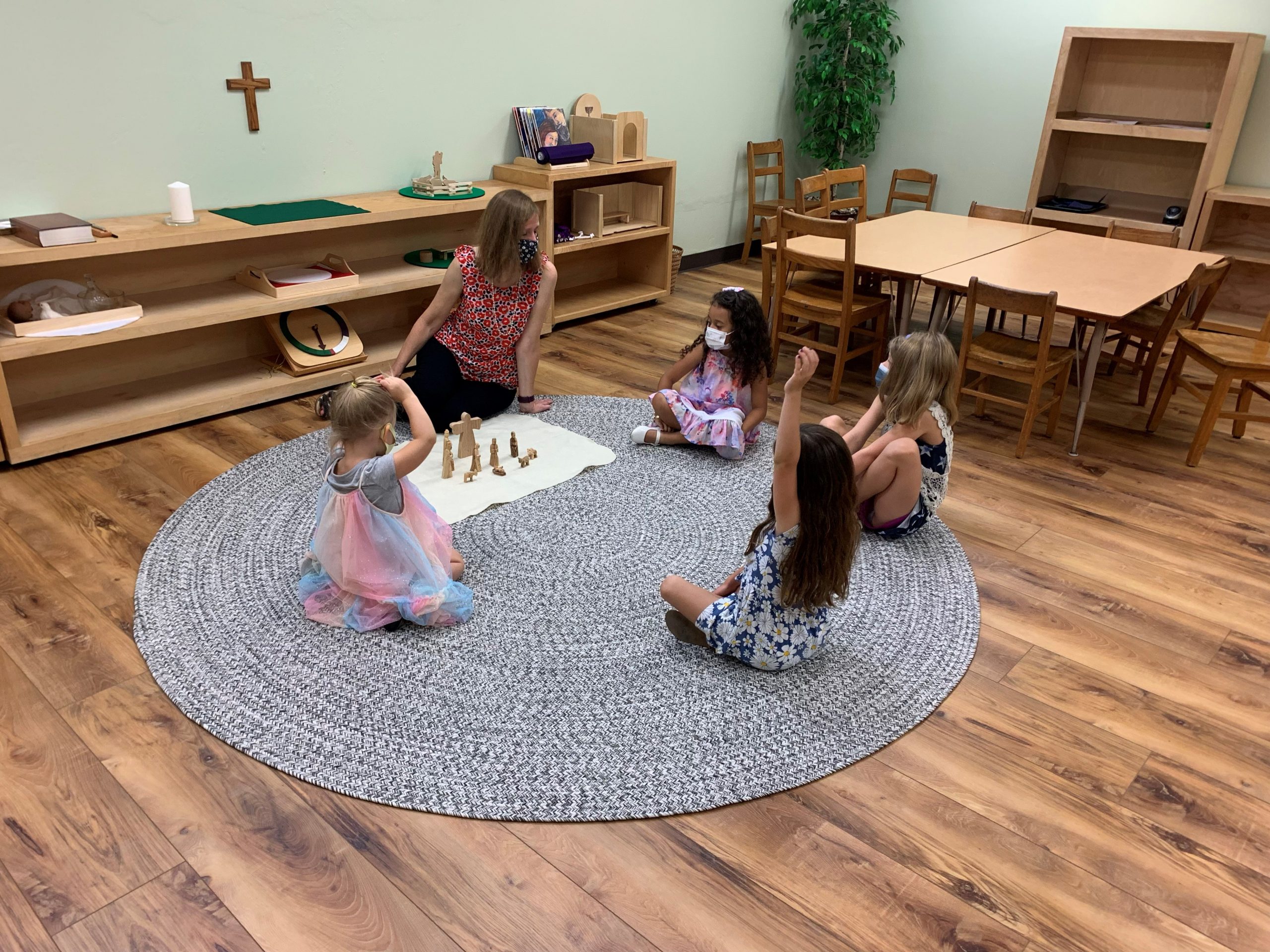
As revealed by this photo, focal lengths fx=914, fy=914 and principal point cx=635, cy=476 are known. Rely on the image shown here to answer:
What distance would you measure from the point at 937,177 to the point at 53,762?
6060mm

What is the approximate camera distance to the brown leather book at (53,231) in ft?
9.59

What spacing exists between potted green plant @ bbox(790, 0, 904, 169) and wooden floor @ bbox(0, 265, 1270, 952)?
14.7 ft

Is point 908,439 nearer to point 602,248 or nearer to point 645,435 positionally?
point 645,435

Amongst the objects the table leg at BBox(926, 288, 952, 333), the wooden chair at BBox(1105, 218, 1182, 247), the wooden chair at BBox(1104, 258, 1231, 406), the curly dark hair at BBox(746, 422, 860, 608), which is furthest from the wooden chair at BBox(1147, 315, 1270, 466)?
the curly dark hair at BBox(746, 422, 860, 608)

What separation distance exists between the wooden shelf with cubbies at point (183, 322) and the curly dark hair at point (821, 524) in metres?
2.39

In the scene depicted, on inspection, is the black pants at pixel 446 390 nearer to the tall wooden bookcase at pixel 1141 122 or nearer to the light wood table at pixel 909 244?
the light wood table at pixel 909 244

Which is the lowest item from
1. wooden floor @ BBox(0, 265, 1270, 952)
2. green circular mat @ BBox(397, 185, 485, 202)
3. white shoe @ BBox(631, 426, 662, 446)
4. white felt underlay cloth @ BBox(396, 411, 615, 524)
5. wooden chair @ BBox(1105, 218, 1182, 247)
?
wooden floor @ BBox(0, 265, 1270, 952)

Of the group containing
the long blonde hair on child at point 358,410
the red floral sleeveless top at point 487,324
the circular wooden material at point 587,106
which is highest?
the circular wooden material at point 587,106

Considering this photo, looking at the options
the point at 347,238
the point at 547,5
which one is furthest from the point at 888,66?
the point at 347,238

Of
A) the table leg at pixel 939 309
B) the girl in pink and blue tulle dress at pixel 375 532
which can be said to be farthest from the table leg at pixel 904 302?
the girl in pink and blue tulle dress at pixel 375 532

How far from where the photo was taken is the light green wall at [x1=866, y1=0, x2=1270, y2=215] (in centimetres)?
515

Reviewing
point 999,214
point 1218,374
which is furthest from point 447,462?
point 999,214

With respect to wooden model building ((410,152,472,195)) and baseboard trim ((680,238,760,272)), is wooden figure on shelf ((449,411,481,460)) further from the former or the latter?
baseboard trim ((680,238,760,272))

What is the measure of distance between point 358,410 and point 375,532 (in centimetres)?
30
